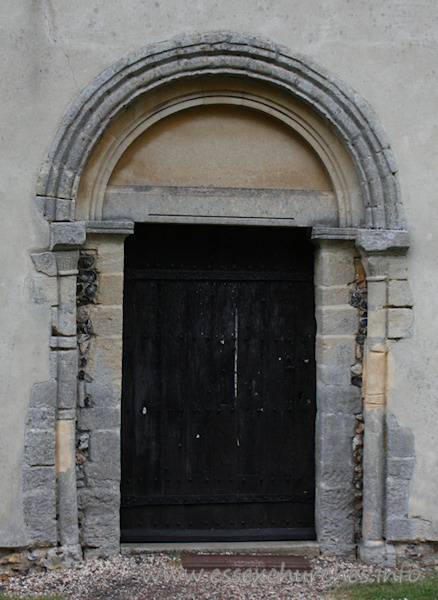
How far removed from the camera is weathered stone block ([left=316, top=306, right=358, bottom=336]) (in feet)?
16.1

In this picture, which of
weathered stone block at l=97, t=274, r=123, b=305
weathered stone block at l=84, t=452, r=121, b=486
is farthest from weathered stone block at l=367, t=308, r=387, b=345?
weathered stone block at l=84, t=452, r=121, b=486

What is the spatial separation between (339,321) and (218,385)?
0.97 meters

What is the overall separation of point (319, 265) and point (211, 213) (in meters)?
0.84

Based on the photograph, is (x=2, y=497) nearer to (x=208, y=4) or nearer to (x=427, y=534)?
(x=427, y=534)

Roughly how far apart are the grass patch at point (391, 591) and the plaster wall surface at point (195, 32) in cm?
38

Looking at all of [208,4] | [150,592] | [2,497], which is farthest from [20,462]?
[208,4]

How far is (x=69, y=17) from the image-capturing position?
179 inches

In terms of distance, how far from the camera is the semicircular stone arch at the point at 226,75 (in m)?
4.50

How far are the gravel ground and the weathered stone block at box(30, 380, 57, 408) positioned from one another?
1.08 m

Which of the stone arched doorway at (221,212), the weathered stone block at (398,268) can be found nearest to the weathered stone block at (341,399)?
the stone arched doorway at (221,212)

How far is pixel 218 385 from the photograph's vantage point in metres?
5.06

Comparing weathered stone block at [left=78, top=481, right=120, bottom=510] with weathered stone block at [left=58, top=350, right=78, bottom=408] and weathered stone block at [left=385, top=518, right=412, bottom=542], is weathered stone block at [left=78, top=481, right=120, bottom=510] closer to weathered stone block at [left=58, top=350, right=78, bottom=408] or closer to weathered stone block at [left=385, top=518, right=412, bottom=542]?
weathered stone block at [left=58, top=350, right=78, bottom=408]

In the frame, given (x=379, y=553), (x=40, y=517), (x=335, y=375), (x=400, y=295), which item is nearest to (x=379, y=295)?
(x=400, y=295)

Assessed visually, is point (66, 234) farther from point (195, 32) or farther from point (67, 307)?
point (195, 32)
